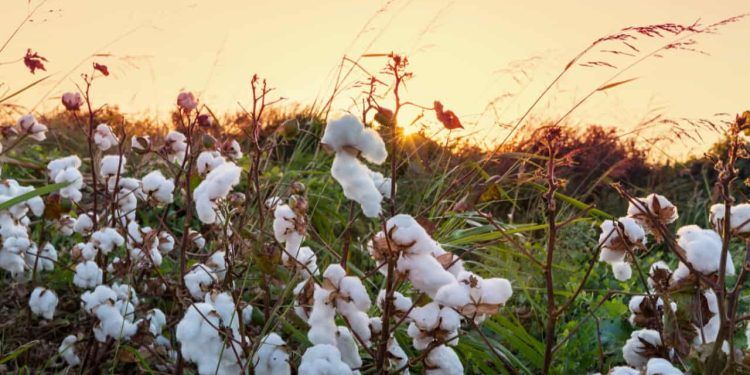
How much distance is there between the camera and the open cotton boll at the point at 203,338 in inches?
60.8

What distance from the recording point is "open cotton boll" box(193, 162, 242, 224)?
1563 millimetres

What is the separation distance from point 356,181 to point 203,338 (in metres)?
0.49

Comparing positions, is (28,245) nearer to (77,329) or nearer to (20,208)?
(20,208)

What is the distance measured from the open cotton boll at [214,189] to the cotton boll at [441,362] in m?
0.50

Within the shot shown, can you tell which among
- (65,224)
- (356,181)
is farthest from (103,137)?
(356,181)

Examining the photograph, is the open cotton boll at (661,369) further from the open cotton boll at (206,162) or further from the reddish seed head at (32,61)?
the reddish seed head at (32,61)

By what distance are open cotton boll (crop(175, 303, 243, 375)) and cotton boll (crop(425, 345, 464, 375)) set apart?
38cm

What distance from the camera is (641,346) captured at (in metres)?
1.62

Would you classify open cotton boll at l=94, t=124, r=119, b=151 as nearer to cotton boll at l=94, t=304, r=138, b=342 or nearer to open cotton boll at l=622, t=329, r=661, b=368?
cotton boll at l=94, t=304, r=138, b=342

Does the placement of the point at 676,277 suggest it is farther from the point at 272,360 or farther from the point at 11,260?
the point at 11,260

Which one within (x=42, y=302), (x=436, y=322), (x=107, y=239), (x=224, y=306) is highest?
(x=107, y=239)

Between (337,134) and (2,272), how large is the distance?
2.76 meters

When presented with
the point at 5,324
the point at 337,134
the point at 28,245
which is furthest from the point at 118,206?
the point at 337,134

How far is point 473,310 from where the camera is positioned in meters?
1.40
